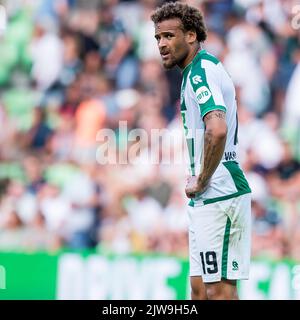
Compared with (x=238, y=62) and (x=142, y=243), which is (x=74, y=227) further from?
(x=238, y=62)

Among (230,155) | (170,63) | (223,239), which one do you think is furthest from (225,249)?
(170,63)

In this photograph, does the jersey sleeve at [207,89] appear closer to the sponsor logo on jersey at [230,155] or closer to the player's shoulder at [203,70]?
the player's shoulder at [203,70]

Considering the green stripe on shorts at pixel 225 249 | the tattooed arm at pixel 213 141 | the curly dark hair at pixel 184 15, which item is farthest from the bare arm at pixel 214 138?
the curly dark hair at pixel 184 15

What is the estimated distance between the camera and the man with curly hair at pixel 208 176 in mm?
5441

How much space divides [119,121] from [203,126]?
5.48 m

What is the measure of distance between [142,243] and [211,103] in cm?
489

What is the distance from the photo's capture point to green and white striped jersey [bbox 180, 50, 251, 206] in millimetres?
5453

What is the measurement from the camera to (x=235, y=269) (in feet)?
17.9

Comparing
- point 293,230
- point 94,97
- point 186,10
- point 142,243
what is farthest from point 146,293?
point 186,10

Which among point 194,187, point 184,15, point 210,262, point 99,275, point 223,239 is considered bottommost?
point 210,262

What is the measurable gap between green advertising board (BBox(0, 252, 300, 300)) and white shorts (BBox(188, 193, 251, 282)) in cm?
342

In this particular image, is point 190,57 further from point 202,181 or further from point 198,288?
point 198,288

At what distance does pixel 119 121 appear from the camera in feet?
35.8

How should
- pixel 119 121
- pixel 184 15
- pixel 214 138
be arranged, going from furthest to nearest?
pixel 119 121 → pixel 184 15 → pixel 214 138
